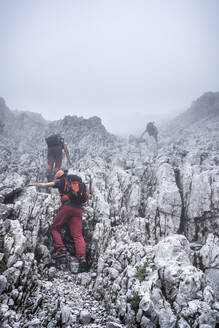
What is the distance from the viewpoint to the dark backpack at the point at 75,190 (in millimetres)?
10516

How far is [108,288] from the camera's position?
24.5 feet

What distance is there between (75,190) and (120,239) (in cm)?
490

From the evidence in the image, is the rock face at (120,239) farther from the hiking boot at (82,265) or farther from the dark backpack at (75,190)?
the dark backpack at (75,190)

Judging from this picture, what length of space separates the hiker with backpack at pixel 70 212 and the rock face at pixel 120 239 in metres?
0.72

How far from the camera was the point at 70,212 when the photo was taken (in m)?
10.3

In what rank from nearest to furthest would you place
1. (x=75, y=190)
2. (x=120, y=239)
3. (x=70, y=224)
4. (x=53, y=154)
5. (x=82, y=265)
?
1. (x=82, y=265)
2. (x=70, y=224)
3. (x=75, y=190)
4. (x=120, y=239)
5. (x=53, y=154)

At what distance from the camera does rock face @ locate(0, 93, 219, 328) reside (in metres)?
5.72

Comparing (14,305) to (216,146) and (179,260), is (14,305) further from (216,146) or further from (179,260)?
(216,146)

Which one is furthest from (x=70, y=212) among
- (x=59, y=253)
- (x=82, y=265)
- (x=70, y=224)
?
(x=82, y=265)

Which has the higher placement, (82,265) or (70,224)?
(70,224)

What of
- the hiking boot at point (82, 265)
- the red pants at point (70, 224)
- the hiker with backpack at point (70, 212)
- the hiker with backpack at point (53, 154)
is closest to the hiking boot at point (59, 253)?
the hiker with backpack at point (70, 212)

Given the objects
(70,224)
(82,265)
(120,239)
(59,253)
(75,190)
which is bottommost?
(82,265)

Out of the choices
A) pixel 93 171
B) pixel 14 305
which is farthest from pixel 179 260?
pixel 93 171

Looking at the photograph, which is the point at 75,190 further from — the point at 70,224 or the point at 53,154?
the point at 53,154
